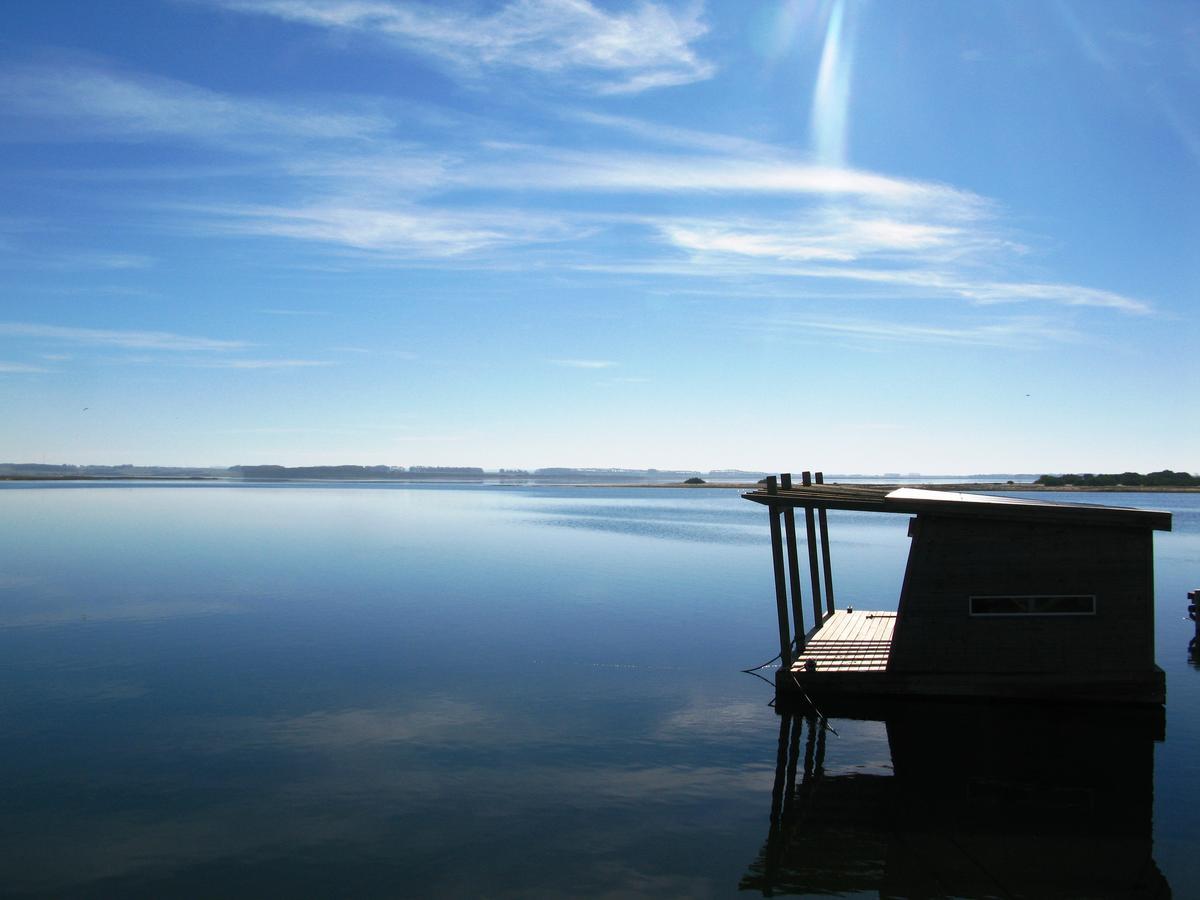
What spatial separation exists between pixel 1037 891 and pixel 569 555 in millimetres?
40060

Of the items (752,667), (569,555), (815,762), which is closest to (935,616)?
(815,762)

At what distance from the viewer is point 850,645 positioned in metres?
21.7

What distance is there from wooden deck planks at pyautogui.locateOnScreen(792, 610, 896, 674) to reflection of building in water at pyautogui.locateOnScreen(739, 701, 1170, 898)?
112cm

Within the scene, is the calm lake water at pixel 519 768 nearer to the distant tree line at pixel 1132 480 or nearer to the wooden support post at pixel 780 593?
the wooden support post at pixel 780 593

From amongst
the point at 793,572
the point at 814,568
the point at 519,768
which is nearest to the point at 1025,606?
the point at 793,572

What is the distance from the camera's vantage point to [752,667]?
22.9m

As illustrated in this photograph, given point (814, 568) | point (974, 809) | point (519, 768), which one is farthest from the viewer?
point (814, 568)

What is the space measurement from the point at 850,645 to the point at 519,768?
9.81m

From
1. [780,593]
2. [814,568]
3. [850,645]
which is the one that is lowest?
[850,645]

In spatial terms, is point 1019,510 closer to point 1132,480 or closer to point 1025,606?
point 1025,606

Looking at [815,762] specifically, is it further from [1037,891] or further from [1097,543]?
[1097,543]

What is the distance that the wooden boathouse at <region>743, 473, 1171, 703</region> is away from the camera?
17281 millimetres

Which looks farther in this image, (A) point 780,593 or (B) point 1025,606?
(A) point 780,593

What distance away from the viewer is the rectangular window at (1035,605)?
1750 cm
